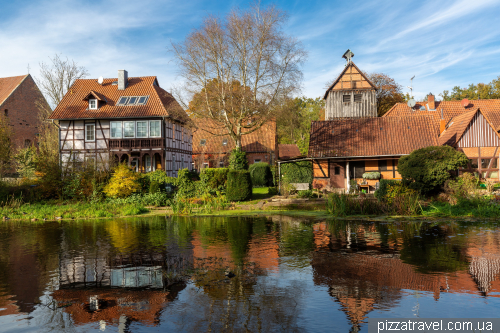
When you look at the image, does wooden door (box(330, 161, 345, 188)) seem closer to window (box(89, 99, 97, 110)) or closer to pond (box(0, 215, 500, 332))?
pond (box(0, 215, 500, 332))

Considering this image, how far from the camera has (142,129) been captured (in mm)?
34906

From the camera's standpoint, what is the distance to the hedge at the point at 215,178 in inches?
910

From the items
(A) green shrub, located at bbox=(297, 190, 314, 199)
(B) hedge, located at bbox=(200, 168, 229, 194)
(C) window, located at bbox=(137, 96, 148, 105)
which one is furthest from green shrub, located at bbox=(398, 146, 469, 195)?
(C) window, located at bbox=(137, 96, 148, 105)

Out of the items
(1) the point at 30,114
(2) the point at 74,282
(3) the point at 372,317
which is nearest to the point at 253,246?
(2) the point at 74,282

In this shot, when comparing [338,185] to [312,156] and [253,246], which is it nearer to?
[312,156]

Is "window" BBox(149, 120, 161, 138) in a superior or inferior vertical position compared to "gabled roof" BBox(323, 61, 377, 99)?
inferior

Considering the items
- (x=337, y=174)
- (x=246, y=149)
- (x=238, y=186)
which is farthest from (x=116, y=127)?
(x=337, y=174)

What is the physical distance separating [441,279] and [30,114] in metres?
49.0

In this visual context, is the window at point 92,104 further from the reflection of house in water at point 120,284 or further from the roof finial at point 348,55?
the reflection of house in water at point 120,284

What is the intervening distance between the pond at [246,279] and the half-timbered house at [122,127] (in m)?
23.6

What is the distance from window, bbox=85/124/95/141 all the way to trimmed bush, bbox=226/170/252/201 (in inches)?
758

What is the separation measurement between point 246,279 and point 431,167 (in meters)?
14.1

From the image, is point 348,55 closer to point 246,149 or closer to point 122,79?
point 246,149

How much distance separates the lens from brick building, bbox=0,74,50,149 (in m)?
41.6
